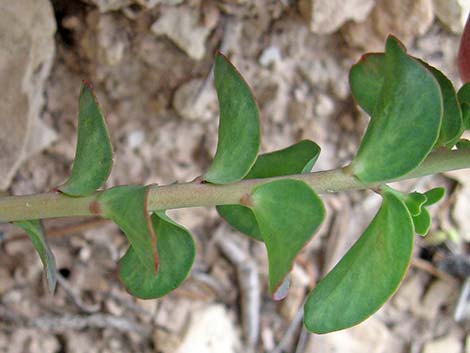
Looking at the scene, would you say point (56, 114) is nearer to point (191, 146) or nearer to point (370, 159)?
point (191, 146)

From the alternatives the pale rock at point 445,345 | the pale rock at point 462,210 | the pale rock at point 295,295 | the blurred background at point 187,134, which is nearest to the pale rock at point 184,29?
the blurred background at point 187,134

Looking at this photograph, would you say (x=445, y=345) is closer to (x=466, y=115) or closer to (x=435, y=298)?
(x=435, y=298)

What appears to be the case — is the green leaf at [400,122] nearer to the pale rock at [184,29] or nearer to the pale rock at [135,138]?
the pale rock at [184,29]

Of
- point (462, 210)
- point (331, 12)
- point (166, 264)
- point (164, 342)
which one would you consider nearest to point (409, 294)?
point (462, 210)

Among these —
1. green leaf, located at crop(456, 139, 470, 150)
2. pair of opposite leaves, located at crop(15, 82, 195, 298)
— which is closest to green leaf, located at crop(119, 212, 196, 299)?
pair of opposite leaves, located at crop(15, 82, 195, 298)

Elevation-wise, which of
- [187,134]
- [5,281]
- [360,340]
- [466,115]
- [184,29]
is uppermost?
[466,115]

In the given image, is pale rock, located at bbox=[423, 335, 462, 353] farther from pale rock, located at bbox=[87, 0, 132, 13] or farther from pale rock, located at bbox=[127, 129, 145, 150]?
pale rock, located at bbox=[87, 0, 132, 13]
